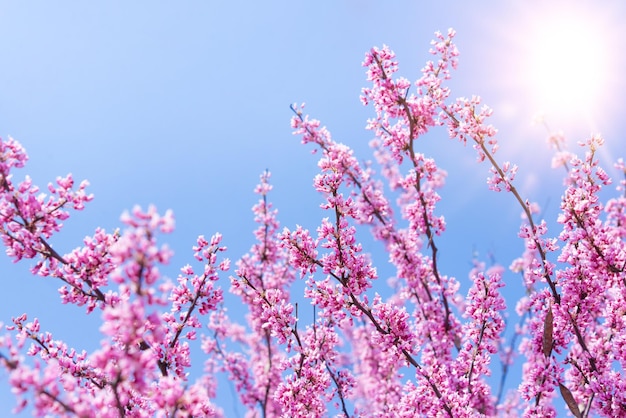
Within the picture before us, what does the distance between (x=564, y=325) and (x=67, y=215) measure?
604cm

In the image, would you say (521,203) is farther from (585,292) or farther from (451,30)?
(451,30)

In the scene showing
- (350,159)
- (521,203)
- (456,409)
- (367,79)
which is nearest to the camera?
(456,409)

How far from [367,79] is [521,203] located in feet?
10.4

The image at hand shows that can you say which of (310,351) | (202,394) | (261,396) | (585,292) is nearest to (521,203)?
(585,292)

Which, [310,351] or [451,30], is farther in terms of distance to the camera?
[451,30]

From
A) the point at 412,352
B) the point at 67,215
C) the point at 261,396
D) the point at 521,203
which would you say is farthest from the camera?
the point at 261,396

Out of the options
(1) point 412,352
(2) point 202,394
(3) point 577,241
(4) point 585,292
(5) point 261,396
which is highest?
(5) point 261,396

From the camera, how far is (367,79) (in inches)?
294

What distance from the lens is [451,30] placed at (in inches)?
307

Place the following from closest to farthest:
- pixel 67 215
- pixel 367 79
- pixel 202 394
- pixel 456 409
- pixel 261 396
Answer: pixel 202 394 → pixel 67 215 → pixel 456 409 → pixel 367 79 → pixel 261 396

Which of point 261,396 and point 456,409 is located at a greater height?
point 261,396

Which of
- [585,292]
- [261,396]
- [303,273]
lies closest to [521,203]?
[585,292]

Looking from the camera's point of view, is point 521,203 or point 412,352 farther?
point 521,203

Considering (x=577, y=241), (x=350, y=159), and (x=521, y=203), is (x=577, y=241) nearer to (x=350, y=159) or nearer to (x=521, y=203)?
(x=521, y=203)
